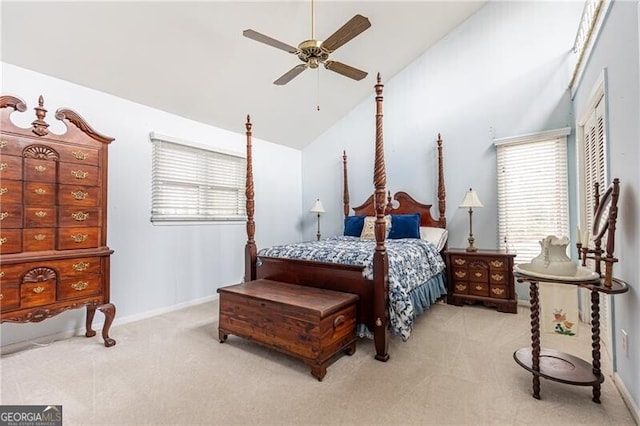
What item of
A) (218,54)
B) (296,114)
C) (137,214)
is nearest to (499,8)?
(296,114)

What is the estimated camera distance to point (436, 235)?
4.19 metres

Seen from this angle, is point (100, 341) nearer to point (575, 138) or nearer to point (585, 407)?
point (585, 407)

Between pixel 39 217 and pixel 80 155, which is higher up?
pixel 80 155

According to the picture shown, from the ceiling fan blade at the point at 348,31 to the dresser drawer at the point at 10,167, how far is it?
98.4 inches

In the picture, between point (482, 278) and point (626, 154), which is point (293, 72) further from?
point (482, 278)

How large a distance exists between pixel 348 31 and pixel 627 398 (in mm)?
2965

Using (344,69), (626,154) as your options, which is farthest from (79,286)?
(626,154)

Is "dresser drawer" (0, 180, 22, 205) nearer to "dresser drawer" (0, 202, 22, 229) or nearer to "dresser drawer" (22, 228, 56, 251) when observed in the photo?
"dresser drawer" (0, 202, 22, 229)

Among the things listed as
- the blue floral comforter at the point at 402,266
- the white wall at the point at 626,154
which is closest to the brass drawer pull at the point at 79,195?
the blue floral comforter at the point at 402,266

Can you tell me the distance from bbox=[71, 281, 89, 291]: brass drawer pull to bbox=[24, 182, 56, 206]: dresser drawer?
2.25 ft

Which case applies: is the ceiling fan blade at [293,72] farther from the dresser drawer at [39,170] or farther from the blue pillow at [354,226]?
the blue pillow at [354,226]

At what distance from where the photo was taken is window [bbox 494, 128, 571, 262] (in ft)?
12.3

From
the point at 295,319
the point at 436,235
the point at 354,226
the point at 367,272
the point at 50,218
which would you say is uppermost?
the point at 50,218

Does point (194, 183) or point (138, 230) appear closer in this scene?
point (138, 230)
